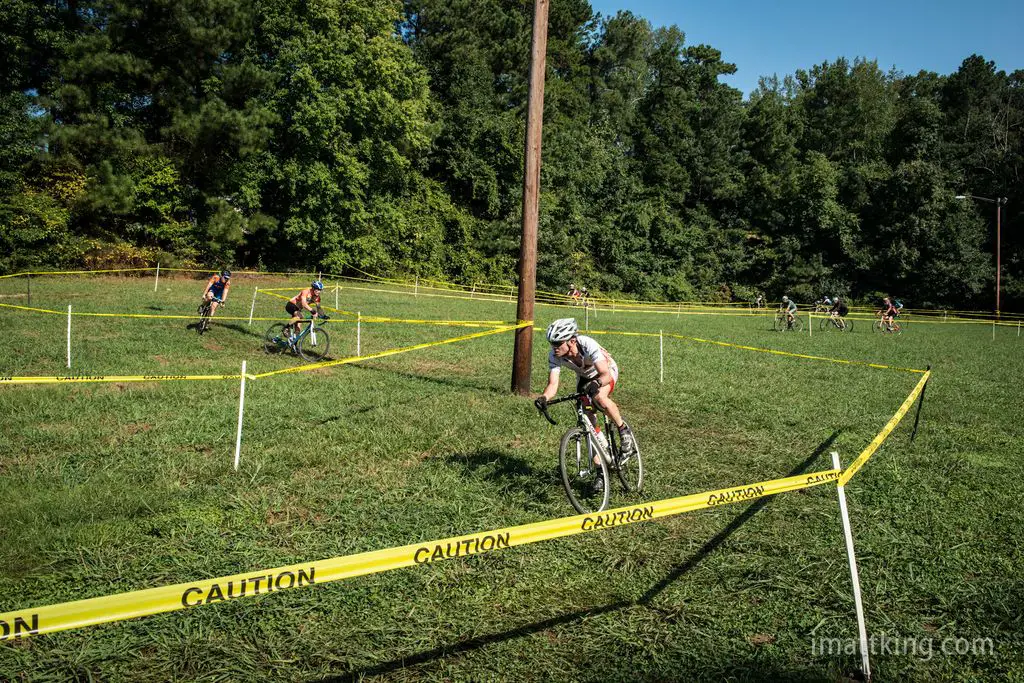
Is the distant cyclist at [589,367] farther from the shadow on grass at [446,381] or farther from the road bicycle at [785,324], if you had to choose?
the road bicycle at [785,324]

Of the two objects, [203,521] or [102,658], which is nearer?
[102,658]

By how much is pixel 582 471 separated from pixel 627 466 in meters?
0.94

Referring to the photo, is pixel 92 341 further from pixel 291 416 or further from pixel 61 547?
pixel 61 547

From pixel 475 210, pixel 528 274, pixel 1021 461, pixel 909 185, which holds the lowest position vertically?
pixel 1021 461

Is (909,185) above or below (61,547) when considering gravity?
above

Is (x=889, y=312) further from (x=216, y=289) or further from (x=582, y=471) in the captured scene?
(x=582, y=471)

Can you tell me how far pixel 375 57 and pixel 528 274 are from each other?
3825 cm

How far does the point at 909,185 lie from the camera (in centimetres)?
5838

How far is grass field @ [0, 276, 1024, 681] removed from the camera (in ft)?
14.7

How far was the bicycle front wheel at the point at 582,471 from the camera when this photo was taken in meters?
6.90

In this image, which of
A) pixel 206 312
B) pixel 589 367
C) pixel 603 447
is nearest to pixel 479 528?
pixel 603 447

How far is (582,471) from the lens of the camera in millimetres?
7223

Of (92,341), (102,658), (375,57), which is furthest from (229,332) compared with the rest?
(375,57)

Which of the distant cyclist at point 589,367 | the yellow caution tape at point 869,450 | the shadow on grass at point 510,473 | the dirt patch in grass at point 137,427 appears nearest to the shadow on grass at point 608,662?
the yellow caution tape at point 869,450
